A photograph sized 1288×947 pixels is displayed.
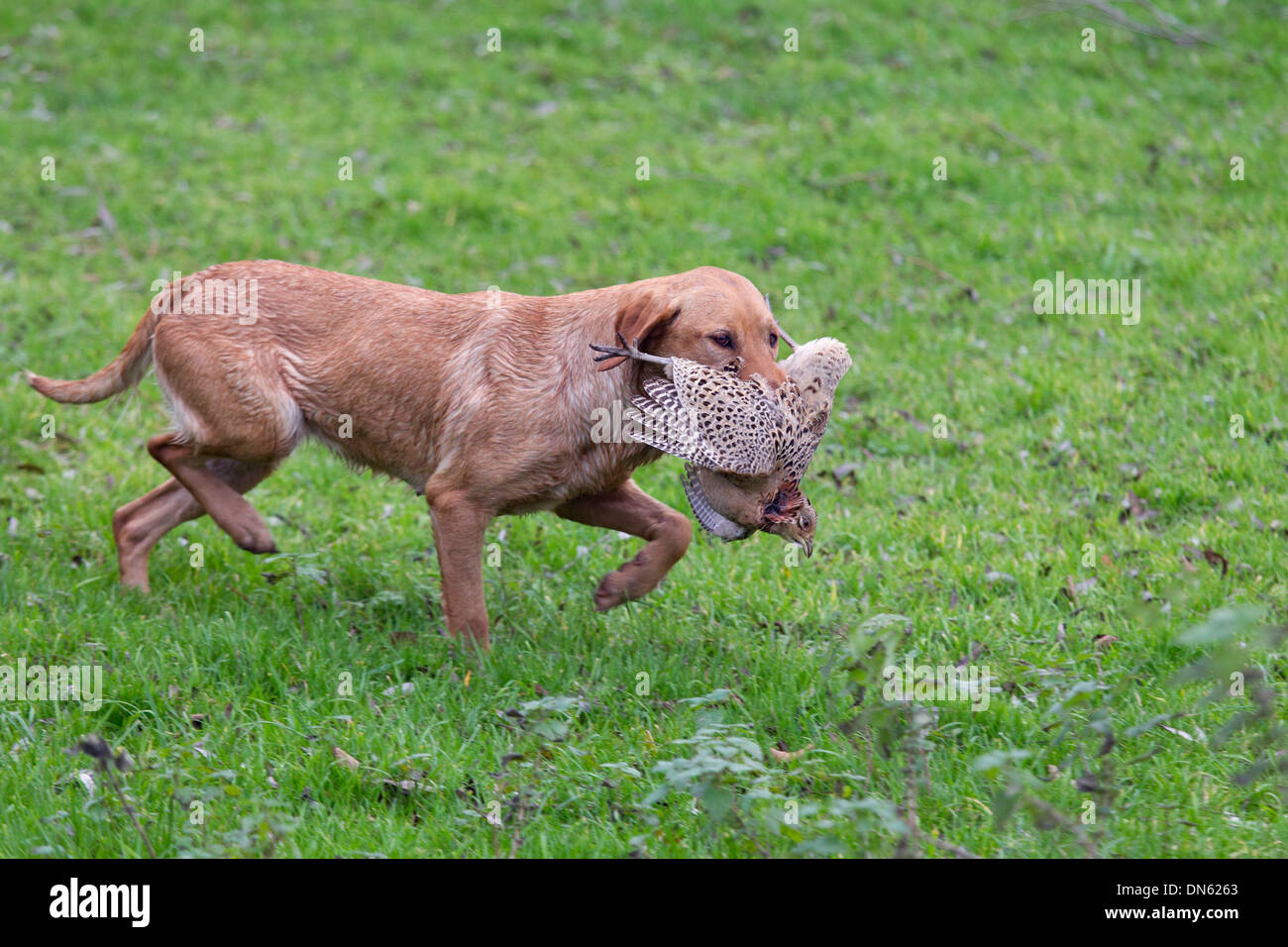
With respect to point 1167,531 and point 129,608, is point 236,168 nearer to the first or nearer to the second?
point 129,608

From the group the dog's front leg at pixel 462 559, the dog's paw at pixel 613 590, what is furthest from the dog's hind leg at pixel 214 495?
the dog's paw at pixel 613 590

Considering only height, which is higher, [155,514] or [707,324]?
[707,324]

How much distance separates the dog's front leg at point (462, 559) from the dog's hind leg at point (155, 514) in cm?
118

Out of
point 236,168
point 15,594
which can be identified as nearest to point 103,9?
point 236,168

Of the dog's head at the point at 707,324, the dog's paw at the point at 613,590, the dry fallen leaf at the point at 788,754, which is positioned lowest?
the dry fallen leaf at the point at 788,754

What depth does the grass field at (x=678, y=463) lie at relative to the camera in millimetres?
3994

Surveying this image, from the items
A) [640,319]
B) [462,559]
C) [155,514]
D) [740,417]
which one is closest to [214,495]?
[155,514]

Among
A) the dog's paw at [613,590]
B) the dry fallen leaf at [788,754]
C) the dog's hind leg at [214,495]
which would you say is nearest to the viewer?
the dry fallen leaf at [788,754]

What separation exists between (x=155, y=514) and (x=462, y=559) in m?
1.78

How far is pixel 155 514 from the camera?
19.4 feet

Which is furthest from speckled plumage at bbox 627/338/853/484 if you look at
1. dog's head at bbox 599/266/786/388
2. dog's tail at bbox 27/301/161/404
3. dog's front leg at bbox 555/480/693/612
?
dog's tail at bbox 27/301/161/404

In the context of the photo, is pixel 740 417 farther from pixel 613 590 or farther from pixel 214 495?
pixel 214 495

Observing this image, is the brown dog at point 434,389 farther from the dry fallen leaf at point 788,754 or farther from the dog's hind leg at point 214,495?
the dry fallen leaf at point 788,754

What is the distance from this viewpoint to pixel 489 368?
5230mm
